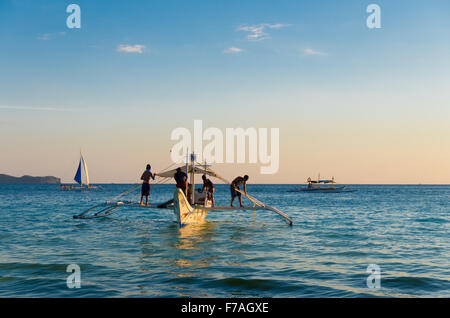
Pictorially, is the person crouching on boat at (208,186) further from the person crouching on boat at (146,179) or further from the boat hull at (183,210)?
the person crouching on boat at (146,179)

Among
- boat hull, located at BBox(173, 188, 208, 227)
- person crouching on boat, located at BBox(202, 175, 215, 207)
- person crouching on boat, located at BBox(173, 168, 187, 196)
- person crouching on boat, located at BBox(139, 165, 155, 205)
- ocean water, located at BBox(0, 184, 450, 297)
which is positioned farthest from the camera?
person crouching on boat, located at BBox(202, 175, 215, 207)

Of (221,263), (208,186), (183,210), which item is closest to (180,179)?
(183,210)

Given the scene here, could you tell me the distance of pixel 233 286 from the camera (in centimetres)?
1035

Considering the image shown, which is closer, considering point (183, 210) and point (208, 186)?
point (183, 210)

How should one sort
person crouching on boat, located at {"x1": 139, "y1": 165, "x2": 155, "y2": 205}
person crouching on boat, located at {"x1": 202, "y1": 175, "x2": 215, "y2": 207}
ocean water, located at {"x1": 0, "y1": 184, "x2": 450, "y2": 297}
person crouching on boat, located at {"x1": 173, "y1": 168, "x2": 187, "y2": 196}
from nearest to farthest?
ocean water, located at {"x1": 0, "y1": 184, "x2": 450, "y2": 297} → person crouching on boat, located at {"x1": 173, "y1": 168, "x2": 187, "y2": 196} → person crouching on boat, located at {"x1": 139, "y1": 165, "x2": 155, "y2": 205} → person crouching on boat, located at {"x1": 202, "y1": 175, "x2": 215, "y2": 207}

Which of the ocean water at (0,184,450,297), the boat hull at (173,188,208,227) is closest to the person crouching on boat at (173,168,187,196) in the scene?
the boat hull at (173,188,208,227)

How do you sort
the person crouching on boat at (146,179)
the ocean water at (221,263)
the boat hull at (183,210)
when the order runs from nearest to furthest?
the ocean water at (221,263) → the boat hull at (183,210) → the person crouching on boat at (146,179)

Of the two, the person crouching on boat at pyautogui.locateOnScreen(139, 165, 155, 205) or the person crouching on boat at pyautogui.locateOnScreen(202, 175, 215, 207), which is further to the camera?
the person crouching on boat at pyautogui.locateOnScreen(202, 175, 215, 207)

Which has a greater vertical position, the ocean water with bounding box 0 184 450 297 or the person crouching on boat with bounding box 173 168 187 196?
the person crouching on boat with bounding box 173 168 187 196

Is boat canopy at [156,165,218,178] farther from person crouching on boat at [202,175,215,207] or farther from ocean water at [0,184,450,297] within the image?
ocean water at [0,184,450,297]

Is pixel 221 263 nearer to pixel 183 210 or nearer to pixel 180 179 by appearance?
pixel 183 210

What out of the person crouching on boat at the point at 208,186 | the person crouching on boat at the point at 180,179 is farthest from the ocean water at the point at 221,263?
the person crouching on boat at the point at 208,186

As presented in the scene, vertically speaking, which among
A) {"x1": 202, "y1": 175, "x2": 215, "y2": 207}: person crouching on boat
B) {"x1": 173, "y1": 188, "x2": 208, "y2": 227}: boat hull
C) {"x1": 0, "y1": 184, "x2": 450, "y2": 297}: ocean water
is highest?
{"x1": 202, "y1": 175, "x2": 215, "y2": 207}: person crouching on boat
